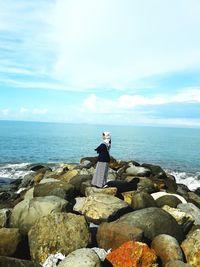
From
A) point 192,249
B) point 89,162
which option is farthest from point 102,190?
point 89,162

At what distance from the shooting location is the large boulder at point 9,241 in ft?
33.4

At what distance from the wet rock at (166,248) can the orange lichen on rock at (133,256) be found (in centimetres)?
70

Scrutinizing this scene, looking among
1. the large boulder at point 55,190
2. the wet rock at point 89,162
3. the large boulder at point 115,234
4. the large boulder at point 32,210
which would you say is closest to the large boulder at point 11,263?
the large boulder at point 115,234

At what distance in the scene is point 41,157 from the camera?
62688 millimetres

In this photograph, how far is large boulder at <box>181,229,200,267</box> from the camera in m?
9.99

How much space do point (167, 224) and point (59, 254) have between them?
3341 mm

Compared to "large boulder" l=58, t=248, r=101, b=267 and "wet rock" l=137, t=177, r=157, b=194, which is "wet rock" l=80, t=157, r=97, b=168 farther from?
Answer: "large boulder" l=58, t=248, r=101, b=267

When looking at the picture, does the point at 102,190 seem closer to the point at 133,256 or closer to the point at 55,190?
the point at 55,190

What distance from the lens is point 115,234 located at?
10312 mm

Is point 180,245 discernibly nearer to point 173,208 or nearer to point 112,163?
point 173,208

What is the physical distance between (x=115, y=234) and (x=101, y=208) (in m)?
2.06

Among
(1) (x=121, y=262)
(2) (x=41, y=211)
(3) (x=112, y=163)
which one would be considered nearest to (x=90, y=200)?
(2) (x=41, y=211)

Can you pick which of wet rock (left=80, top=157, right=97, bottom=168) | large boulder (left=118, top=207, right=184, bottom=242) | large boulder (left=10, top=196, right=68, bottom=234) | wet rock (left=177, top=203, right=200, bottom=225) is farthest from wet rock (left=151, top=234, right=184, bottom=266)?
wet rock (left=80, top=157, right=97, bottom=168)

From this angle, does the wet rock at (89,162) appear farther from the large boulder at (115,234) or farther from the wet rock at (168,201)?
the large boulder at (115,234)
